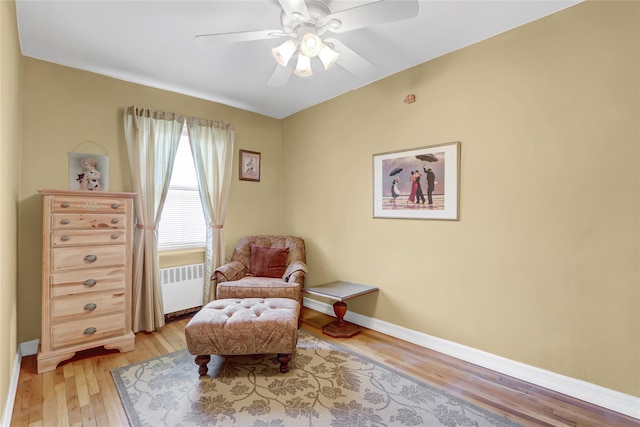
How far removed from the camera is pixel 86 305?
8.48 feet

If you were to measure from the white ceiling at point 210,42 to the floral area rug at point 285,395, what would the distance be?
240 cm

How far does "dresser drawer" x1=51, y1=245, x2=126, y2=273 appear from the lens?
247cm

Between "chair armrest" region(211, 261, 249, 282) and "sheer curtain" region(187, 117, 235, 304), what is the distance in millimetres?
314

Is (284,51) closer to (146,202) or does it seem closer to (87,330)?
(146,202)

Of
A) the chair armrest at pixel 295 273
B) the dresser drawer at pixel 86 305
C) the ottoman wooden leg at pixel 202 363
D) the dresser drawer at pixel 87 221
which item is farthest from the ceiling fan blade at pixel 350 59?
the dresser drawer at pixel 86 305

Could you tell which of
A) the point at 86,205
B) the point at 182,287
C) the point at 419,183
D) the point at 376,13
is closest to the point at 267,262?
the point at 182,287

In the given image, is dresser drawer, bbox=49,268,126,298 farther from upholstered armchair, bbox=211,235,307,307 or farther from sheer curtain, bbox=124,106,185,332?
upholstered armchair, bbox=211,235,307,307

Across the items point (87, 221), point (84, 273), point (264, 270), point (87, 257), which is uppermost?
point (87, 221)

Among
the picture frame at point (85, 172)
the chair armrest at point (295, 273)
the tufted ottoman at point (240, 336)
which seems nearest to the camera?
the tufted ottoman at point (240, 336)

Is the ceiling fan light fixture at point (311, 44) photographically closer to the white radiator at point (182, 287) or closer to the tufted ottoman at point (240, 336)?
the tufted ottoman at point (240, 336)

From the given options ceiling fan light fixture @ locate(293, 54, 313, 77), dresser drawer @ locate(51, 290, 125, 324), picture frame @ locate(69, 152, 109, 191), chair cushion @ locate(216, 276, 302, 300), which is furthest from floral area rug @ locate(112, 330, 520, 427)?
ceiling fan light fixture @ locate(293, 54, 313, 77)

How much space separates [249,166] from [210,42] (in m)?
2.21

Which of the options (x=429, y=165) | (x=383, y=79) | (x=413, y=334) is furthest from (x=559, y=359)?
(x=383, y=79)

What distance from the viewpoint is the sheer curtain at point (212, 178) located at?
12.1 feet
